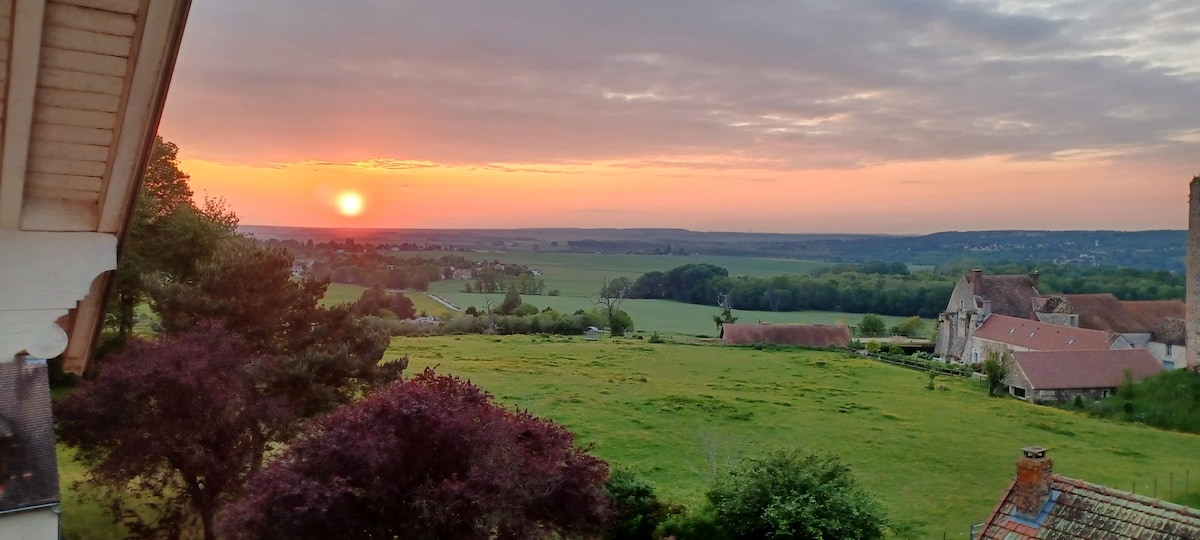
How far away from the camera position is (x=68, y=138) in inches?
90.0

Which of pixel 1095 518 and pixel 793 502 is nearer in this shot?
pixel 1095 518

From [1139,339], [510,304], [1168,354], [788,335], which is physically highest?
[1139,339]

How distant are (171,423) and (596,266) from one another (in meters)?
138

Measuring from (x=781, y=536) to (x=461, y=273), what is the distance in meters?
95.7

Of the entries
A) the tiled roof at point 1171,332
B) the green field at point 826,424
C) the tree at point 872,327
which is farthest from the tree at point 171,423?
the tree at point 872,327

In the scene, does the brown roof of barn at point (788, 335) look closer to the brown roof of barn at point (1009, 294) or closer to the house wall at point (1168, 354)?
the brown roof of barn at point (1009, 294)

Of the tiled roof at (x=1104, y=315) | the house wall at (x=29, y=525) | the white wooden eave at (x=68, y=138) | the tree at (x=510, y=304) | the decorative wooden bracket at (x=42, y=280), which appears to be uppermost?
the white wooden eave at (x=68, y=138)

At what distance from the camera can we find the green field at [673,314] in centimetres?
7044

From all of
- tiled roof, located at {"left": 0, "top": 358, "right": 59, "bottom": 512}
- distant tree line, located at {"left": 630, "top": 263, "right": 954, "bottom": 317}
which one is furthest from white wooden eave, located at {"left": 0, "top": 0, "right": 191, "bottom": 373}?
distant tree line, located at {"left": 630, "top": 263, "right": 954, "bottom": 317}

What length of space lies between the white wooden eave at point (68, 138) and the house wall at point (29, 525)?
38.6 feet

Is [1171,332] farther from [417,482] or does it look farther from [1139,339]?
[417,482]

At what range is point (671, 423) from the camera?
27938 mm

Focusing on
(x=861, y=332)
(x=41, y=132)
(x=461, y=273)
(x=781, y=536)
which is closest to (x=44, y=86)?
(x=41, y=132)

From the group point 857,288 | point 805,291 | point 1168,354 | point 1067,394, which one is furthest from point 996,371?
point 805,291
